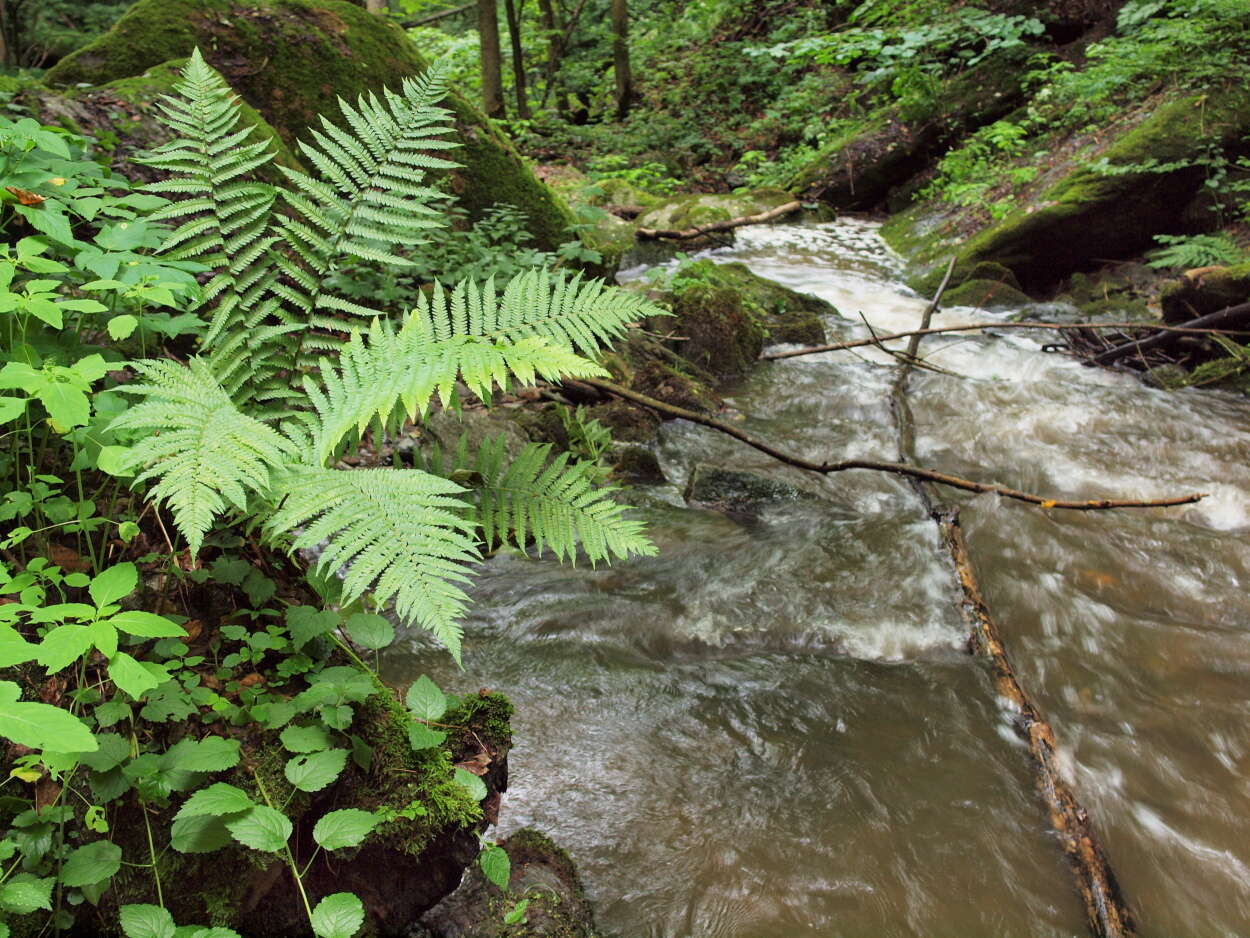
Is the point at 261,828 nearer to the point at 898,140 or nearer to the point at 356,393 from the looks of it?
the point at 356,393

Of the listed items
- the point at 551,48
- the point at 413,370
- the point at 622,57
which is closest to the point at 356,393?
the point at 413,370

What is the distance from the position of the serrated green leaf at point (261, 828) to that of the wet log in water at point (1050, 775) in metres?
2.35

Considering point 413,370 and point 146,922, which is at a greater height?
point 413,370

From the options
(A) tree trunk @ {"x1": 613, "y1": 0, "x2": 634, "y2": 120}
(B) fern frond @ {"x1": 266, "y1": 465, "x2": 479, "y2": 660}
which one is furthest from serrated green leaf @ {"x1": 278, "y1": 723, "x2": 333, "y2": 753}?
(A) tree trunk @ {"x1": 613, "y1": 0, "x2": 634, "y2": 120}

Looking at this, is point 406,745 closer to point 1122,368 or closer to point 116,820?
point 116,820

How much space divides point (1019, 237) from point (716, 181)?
7239 mm

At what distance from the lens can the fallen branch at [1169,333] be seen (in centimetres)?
612

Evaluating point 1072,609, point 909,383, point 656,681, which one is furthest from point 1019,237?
point 656,681

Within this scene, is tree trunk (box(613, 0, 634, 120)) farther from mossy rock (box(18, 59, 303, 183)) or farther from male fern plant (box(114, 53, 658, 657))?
male fern plant (box(114, 53, 658, 657))

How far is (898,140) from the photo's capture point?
12758 millimetres

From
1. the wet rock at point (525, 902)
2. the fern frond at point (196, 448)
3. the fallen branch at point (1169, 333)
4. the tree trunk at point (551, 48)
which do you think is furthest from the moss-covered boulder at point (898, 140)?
the fern frond at point (196, 448)

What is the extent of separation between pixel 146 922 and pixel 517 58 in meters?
14.2

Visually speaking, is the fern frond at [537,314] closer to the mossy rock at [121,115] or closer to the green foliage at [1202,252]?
the mossy rock at [121,115]

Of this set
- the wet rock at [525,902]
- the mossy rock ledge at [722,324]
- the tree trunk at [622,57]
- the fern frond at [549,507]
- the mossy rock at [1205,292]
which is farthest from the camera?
the tree trunk at [622,57]
